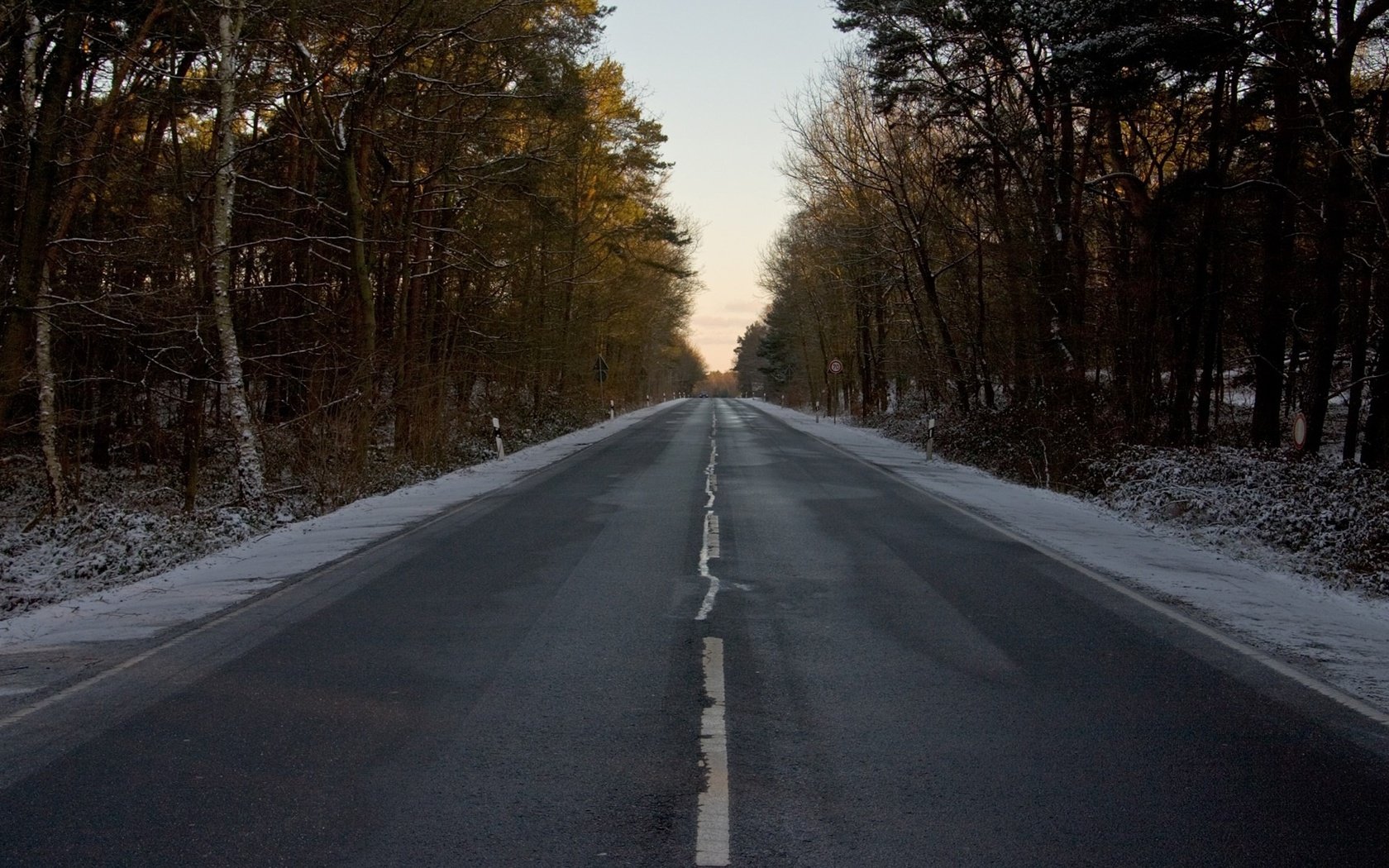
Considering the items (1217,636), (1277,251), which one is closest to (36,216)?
(1217,636)

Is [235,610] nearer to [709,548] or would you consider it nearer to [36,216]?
[709,548]

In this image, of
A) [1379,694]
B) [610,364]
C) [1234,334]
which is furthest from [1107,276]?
[610,364]

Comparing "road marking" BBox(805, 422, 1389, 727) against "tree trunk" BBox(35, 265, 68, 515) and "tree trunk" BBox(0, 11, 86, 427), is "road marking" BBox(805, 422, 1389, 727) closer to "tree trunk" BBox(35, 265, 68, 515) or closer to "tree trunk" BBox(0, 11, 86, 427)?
"tree trunk" BBox(35, 265, 68, 515)

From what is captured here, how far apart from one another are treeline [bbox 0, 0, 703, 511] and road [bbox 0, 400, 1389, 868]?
954cm

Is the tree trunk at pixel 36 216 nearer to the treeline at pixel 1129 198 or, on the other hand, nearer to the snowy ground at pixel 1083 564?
the snowy ground at pixel 1083 564

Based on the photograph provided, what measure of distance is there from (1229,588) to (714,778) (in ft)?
21.9

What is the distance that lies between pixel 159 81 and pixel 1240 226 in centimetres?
2331

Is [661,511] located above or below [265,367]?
below

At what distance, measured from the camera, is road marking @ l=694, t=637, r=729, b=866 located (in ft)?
12.2

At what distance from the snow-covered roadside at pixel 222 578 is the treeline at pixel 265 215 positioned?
7.98 ft

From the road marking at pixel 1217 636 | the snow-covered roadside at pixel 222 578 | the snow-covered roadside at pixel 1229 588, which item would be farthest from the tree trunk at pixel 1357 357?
the snow-covered roadside at pixel 222 578

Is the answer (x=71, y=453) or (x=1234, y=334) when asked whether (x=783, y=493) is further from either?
(x=1234, y=334)

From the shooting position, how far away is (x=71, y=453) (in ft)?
66.6

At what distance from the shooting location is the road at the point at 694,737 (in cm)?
383
